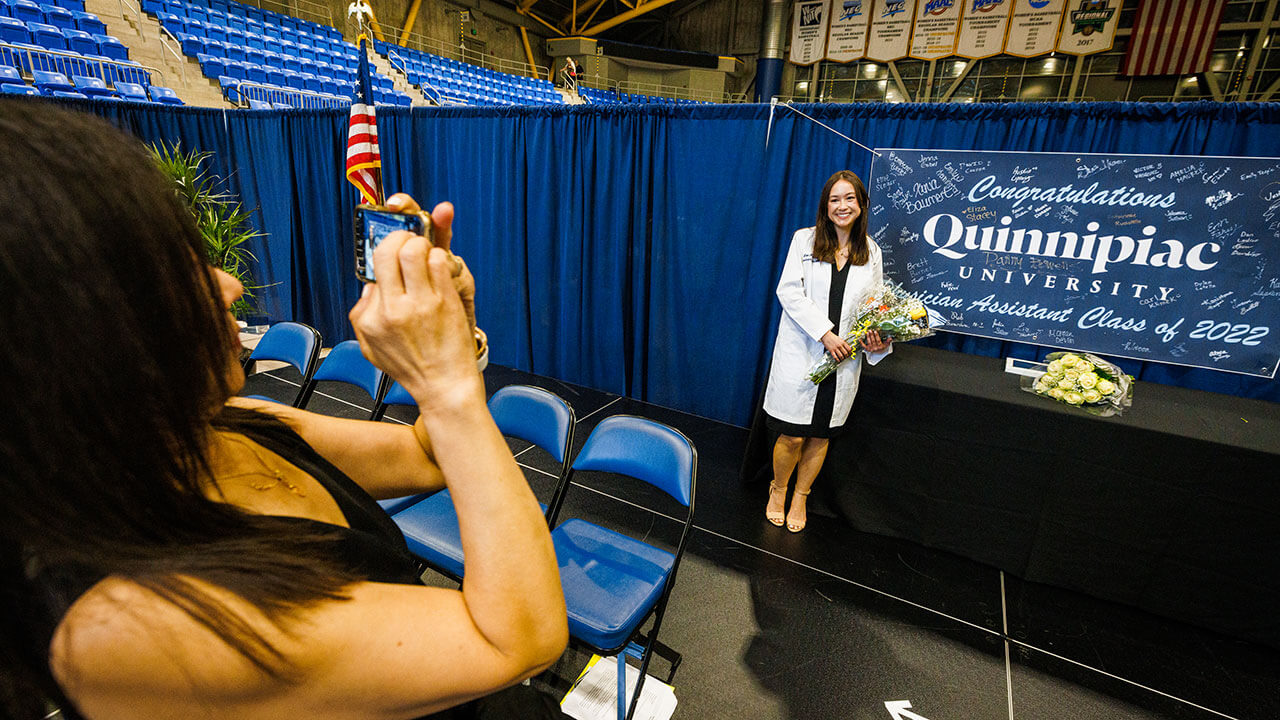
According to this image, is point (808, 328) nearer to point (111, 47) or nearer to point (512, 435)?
point (512, 435)

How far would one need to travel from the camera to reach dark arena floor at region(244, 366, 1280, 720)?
1864mm

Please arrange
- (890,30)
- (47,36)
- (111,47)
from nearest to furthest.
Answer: (47,36) → (111,47) → (890,30)

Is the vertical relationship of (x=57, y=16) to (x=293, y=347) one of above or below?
above

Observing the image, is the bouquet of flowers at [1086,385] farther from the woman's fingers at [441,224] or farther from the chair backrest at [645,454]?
the woman's fingers at [441,224]

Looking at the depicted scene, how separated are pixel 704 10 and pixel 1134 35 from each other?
10.8 m

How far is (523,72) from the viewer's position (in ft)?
55.9

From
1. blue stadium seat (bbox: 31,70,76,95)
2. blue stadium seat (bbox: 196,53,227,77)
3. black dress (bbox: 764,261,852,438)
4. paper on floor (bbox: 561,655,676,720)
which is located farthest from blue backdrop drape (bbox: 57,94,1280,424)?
blue stadium seat (bbox: 196,53,227,77)

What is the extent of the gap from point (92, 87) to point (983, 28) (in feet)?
49.9

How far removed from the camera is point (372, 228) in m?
0.57

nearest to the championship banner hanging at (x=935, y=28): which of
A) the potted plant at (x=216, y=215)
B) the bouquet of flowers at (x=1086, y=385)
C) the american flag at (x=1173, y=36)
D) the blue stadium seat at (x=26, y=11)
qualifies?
the american flag at (x=1173, y=36)

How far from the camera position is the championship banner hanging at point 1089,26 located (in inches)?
425

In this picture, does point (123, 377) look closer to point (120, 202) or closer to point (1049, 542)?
point (120, 202)

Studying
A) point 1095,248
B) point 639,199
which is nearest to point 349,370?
point 639,199

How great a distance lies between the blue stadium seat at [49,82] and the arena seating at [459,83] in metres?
5.47
